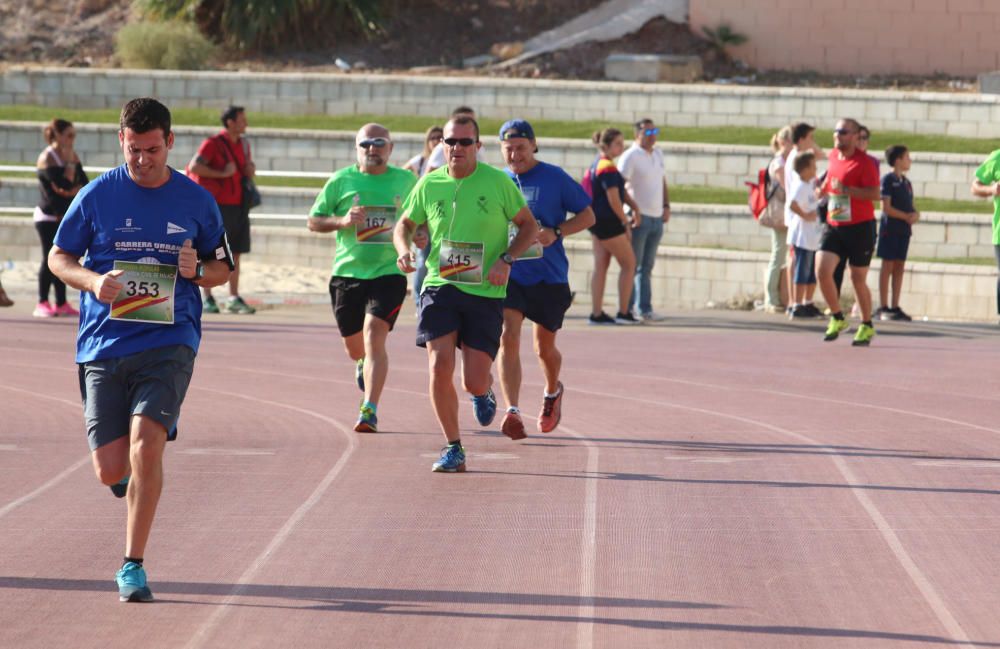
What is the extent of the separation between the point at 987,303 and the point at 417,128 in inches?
439

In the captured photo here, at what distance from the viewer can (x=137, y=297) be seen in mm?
6785

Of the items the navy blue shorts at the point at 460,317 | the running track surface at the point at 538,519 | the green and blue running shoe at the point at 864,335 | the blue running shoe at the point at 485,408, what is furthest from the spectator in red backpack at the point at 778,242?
the navy blue shorts at the point at 460,317

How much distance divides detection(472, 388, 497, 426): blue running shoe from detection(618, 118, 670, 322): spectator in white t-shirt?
8.09 m

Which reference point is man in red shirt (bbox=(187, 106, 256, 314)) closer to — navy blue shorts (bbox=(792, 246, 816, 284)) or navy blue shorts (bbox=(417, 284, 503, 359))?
navy blue shorts (bbox=(792, 246, 816, 284))

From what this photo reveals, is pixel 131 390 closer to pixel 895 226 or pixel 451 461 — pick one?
pixel 451 461

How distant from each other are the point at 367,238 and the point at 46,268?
779 centimetres

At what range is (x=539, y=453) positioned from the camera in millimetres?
10672

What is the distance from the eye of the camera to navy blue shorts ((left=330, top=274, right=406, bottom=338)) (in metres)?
11.6

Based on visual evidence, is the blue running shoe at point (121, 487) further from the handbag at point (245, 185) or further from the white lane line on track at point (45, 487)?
the handbag at point (245, 185)

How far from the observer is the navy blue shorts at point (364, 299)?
11.6 metres

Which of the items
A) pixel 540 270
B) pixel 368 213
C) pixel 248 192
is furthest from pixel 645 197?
pixel 540 270

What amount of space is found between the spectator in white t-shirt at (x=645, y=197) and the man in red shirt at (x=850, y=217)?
9.15ft

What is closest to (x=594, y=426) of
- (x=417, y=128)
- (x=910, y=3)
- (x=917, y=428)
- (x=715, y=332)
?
(x=917, y=428)

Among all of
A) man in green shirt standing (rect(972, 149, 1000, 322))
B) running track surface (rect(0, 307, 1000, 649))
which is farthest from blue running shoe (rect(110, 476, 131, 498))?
man in green shirt standing (rect(972, 149, 1000, 322))
